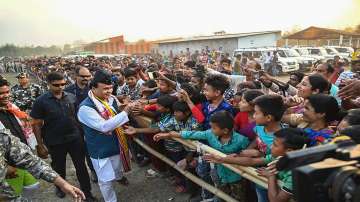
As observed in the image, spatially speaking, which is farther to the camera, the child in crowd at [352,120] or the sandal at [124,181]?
the sandal at [124,181]

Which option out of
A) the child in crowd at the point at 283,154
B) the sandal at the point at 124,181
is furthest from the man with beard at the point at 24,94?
the child in crowd at the point at 283,154

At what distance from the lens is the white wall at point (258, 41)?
30172 millimetres

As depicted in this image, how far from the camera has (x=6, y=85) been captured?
4.03 metres

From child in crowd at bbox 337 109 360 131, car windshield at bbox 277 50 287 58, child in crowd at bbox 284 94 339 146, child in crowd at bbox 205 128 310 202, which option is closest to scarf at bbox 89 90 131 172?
child in crowd at bbox 205 128 310 202

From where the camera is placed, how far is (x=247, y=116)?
3.80 m

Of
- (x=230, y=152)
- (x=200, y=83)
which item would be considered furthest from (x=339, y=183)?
(x=200, y=83)

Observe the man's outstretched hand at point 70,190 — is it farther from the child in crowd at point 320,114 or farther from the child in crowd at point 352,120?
the child in crowd at point 352,120

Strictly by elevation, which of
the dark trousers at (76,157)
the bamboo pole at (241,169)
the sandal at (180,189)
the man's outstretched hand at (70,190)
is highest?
the man's outstretched hand at (70,190)

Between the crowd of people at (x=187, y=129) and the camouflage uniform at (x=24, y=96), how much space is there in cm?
197

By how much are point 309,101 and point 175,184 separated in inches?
101

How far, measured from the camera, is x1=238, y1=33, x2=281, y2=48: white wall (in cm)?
3017

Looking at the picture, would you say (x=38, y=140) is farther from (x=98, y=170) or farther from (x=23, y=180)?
(x=23, y=180)

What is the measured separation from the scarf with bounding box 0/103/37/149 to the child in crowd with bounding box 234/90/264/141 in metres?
2.80

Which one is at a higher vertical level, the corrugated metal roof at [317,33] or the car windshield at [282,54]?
the corrugated metal roof at [317,33]
